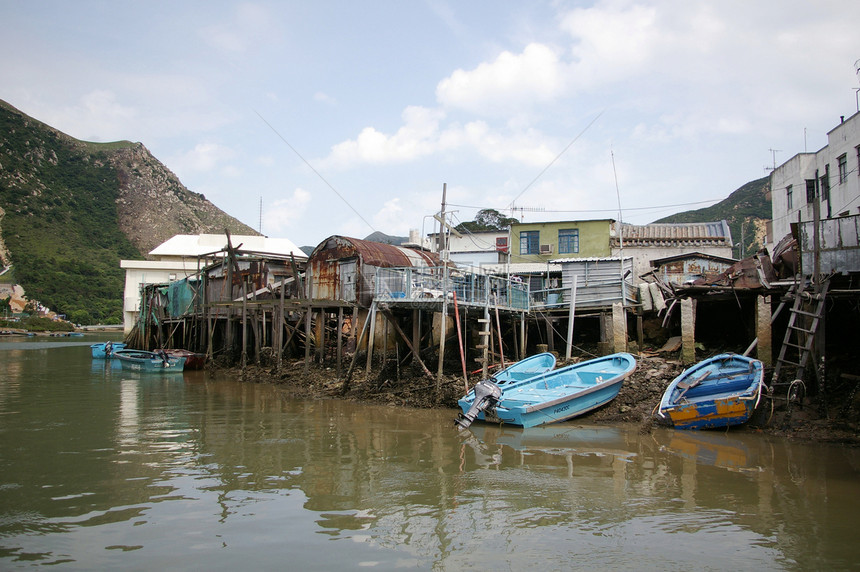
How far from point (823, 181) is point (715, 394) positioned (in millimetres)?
18880

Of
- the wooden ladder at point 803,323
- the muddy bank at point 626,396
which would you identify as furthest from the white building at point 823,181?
the muddy bank at point 626,396

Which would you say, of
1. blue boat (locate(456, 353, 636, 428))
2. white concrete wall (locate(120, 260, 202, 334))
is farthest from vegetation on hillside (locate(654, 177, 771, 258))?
white concrete wall (locate(120, 260, 202, 334))

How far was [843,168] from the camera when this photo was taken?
2386 cm

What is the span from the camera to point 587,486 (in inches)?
367

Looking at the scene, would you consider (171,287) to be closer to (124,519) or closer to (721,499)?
(124,519)

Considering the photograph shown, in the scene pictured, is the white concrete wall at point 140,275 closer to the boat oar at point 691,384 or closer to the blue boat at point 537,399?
the blue boat at point 537,399

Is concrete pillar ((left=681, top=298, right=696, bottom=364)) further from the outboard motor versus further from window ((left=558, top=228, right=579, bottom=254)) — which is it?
window ((left=558, top=228, right=579, bottom=254))

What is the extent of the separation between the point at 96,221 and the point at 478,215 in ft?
238

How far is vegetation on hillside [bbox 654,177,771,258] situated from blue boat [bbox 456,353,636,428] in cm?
4050

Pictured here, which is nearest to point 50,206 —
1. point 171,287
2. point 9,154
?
point 9,154

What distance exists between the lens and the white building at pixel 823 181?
22.7 metres

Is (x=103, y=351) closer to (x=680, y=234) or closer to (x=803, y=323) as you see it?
(x=680, y=234)

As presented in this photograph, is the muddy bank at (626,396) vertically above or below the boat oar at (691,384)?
below

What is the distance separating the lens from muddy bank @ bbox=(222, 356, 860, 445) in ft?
40.1
